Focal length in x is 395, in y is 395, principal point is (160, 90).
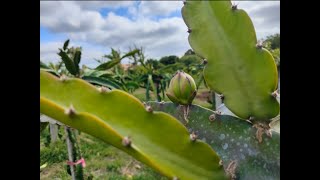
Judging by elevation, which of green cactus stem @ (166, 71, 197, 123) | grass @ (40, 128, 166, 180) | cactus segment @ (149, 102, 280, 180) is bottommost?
grass @ (40, 128, 166, 180)

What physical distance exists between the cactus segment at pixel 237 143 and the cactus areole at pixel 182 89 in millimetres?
19

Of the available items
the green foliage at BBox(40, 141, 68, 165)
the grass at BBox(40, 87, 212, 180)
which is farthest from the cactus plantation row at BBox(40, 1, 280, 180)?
the green foliage at BBox(40, 141, 68, 165)

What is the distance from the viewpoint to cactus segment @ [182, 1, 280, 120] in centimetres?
78

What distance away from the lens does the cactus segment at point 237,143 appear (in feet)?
2.55

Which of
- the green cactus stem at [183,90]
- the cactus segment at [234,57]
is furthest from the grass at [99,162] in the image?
the cactus segment at [234,57]

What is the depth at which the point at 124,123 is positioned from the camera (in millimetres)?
670

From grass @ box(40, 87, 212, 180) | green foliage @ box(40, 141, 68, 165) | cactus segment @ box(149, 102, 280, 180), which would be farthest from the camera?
green foliage @ box(40, 141, 68, 165)

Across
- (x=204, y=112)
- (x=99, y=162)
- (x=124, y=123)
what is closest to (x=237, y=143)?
(x=204, y=112)

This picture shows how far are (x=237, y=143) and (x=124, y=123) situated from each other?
280 millimetres

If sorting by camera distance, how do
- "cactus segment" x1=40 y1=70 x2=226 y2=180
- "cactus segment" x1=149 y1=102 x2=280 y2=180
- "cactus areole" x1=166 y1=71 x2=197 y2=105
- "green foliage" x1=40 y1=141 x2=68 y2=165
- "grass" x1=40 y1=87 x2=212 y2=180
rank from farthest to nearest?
"green foliage" x1=40 y1=141 x2=68 y2=165, "grass" x1=40 y1=87 x2=212 y2=180, "cactus areole" x1=166 y1=71 x2=197 y2=105, "cactus segment" x1=149 y1=102 x2=280 y2=180, "cactus segment" x1=40 y1=70 x2=226 y2=180

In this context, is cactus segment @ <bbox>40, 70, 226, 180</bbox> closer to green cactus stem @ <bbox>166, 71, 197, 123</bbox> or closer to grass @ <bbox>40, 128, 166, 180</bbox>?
green cactus stem @ <bbox>166, 71, 197, 123</bbox>

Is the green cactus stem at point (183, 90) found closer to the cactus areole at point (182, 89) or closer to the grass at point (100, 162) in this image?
the cactus areole at point (182, 89)

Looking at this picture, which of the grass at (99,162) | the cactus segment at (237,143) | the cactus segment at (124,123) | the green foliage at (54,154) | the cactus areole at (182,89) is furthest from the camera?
the green foliage at (54,154)

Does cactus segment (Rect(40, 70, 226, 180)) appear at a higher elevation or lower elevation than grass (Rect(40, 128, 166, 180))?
higher
